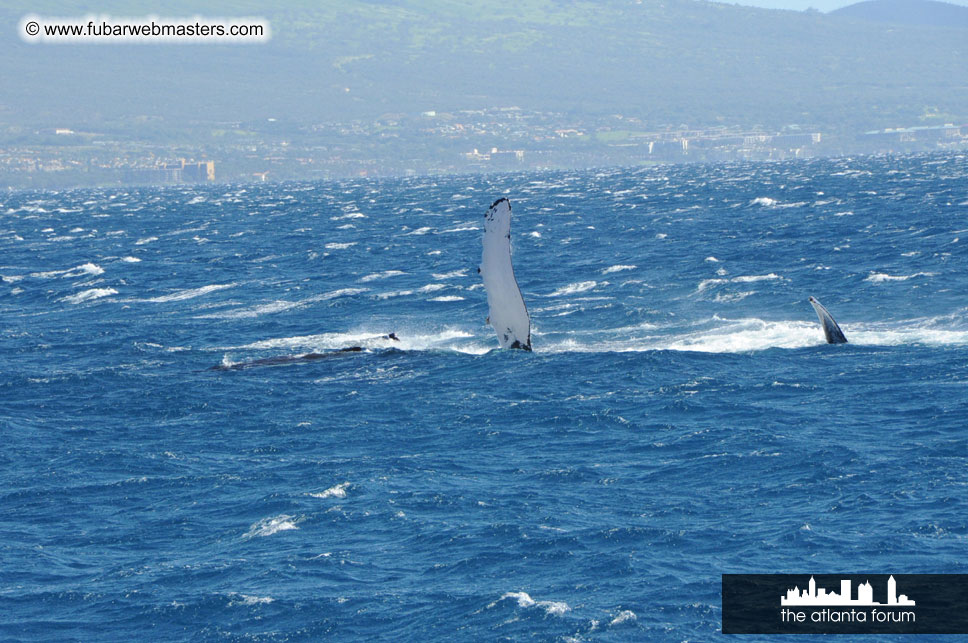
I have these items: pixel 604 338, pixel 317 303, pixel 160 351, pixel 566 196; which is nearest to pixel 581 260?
pixel 317 303

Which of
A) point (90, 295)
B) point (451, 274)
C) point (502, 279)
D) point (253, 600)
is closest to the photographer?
point (253, 600)

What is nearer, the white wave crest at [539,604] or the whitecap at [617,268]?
the white wave crest at [539,604]

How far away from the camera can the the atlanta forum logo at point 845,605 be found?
27516 millimetres

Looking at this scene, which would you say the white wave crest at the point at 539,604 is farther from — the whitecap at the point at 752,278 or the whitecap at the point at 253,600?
the whitecap at the point at 752,278

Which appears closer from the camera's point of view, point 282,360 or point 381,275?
point 282,360

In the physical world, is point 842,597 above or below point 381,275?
below

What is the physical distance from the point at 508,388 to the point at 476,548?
18053mm

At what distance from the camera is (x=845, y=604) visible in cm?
2784

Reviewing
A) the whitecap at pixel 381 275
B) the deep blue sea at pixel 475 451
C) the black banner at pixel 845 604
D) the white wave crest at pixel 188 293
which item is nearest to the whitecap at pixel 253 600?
the deep blue sea at pixel 475 451

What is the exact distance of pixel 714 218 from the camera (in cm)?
12594

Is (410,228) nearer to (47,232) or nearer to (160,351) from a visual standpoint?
(47,232)

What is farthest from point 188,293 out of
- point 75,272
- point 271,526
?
point 271,526

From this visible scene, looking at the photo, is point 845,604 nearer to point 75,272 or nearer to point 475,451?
point 475,451

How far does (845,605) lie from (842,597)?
29cm
